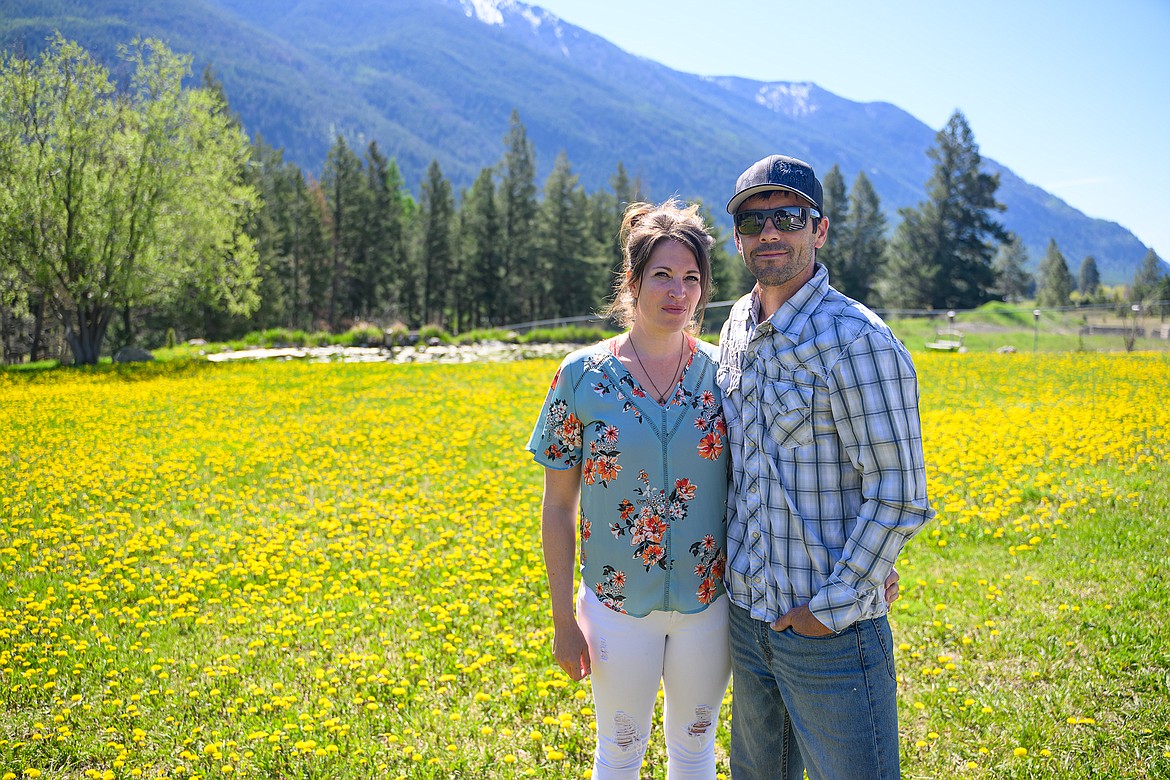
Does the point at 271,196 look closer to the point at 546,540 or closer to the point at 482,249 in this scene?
the point at 482,249

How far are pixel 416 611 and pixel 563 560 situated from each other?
298 cm

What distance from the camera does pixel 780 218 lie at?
7.35 feet

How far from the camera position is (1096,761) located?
3268 millimetres

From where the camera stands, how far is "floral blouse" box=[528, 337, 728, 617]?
2.45 m

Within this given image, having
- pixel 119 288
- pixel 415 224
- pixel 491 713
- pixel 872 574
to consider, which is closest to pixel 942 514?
pixel 491 713

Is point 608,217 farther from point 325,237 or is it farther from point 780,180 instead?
point 780,180

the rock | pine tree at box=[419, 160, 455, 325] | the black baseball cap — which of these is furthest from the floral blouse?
pine tree at box=[419, 160, 455, 325]

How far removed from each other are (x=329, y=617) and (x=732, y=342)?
3.67m

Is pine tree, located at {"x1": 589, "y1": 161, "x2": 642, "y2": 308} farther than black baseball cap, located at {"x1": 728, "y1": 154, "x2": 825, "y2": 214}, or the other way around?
pine tree, located at {"x1": 589, "y1": 161, "x2": 642, "y2": 308}

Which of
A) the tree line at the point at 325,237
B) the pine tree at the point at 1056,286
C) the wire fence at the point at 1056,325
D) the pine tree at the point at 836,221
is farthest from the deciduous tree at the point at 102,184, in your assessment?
the pine tree at the point at 1056,286

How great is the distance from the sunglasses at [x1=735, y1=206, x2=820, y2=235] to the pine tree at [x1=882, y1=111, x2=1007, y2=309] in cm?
5230

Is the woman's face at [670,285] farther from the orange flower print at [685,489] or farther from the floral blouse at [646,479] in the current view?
the orange flower print at [685,489]

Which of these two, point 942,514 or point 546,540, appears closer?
point 546,540

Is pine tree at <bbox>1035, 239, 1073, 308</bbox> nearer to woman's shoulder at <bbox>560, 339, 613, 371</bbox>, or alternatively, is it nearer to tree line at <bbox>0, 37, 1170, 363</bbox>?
tree line at <bbox>0, 37, 1170, 363</bbox>
